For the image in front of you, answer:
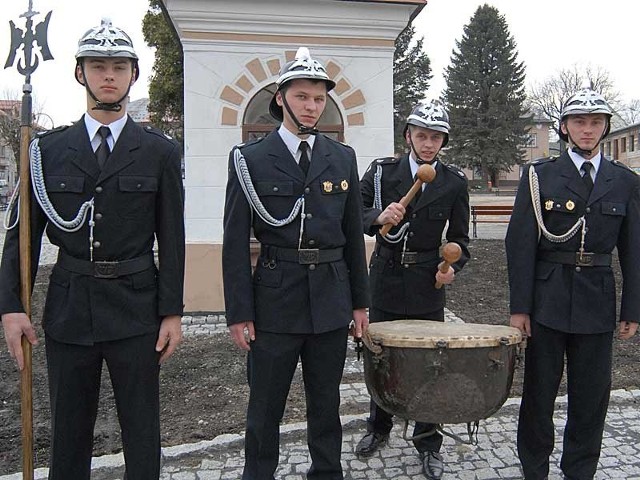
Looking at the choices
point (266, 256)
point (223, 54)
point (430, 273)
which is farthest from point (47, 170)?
point (223, 54)

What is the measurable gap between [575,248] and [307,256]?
1.45 meters

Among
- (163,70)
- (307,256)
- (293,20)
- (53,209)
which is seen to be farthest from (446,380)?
→ (163,70)

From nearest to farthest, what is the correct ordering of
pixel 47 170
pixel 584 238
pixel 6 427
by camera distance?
pixel 47 170 → pixel 584 238 → pixel 6 427

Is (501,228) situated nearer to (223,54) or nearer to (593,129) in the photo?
(223,54)

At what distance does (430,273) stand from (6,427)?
126 inches

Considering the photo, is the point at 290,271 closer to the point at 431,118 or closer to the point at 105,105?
the point at 105,105

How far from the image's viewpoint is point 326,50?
7242 millimetres

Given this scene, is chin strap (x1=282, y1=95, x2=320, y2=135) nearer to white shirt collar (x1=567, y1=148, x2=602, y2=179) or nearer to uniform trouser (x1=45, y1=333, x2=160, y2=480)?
uniform trouser (x1=45, y1=333, x2=160, y2=480)

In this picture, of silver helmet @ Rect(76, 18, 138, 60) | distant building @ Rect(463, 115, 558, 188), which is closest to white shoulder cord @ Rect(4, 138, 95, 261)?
silver helmet @ Rect(76, 18, 138, 60)

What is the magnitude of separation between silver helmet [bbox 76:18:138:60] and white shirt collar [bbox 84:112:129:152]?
0.26 m

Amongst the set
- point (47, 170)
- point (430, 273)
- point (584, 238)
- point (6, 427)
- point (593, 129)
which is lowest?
point (6, 427)

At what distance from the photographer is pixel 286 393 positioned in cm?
291

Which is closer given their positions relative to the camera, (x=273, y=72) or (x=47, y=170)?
(x=47, y=170)

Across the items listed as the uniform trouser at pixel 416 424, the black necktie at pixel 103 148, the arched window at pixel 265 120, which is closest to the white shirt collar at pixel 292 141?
the black necktie at pixel 103 148
